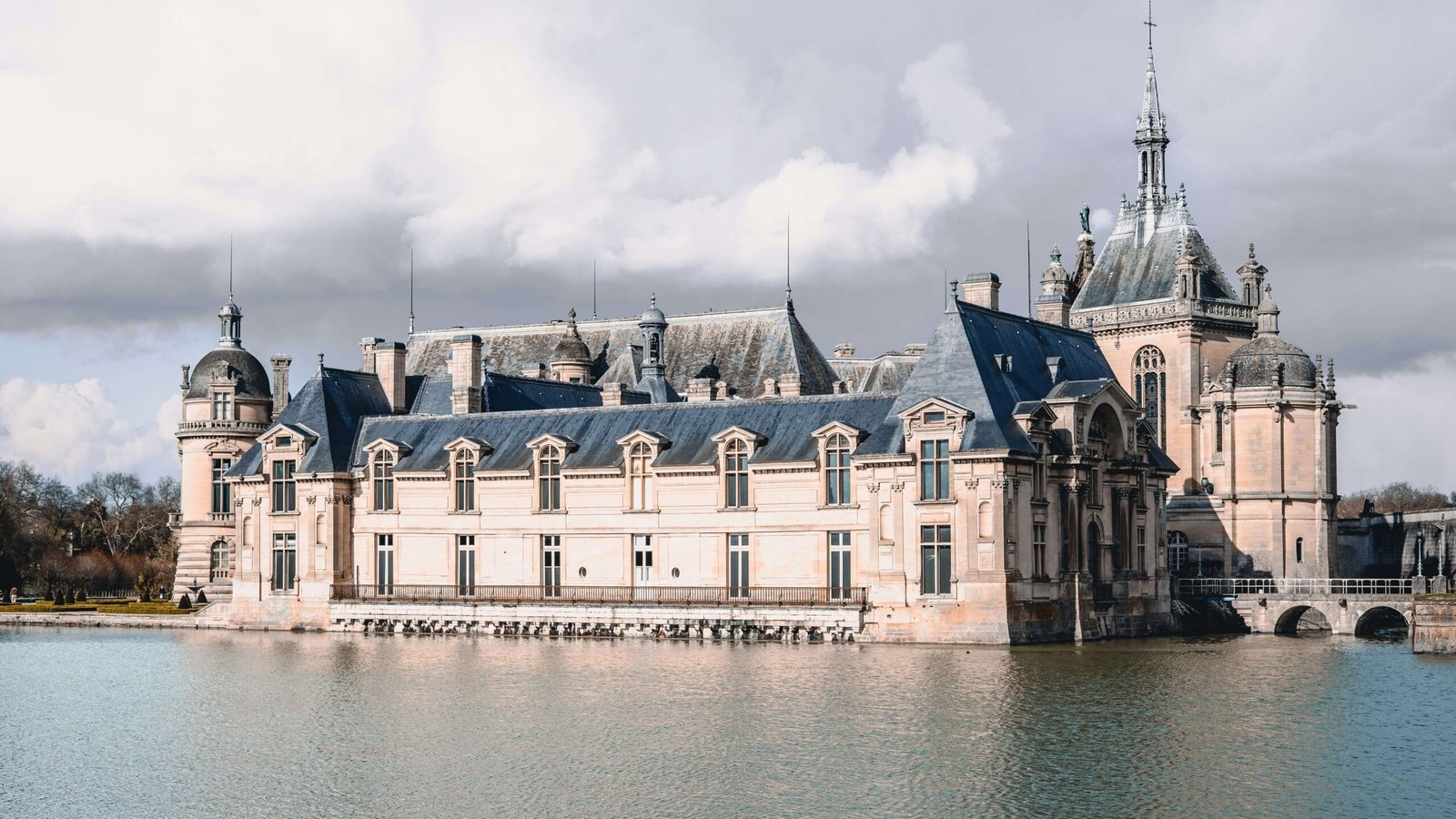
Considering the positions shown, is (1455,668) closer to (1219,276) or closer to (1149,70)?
(1219,276)

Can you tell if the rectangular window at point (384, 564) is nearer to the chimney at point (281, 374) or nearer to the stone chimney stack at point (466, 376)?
the stone chimney stack at point (466, 376)

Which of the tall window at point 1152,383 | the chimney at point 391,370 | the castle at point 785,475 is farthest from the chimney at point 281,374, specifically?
the tall window at point 1152,383

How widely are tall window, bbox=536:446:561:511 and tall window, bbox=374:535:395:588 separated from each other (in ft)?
22.9

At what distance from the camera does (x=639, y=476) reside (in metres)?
69.4

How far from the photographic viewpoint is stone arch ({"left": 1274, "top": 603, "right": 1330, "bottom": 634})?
7181 cm

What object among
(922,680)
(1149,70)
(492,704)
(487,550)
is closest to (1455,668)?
(922,680)

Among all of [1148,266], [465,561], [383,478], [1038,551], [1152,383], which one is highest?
[1148,266]

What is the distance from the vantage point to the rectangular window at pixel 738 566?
220 feet

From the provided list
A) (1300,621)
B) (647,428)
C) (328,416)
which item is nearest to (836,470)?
(647,428)

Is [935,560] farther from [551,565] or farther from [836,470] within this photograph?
[551,565]

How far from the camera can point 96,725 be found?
45.3 meters

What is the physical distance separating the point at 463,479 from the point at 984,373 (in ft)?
69.3

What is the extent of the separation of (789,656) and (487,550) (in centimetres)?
1778

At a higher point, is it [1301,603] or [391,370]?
[391,370]
